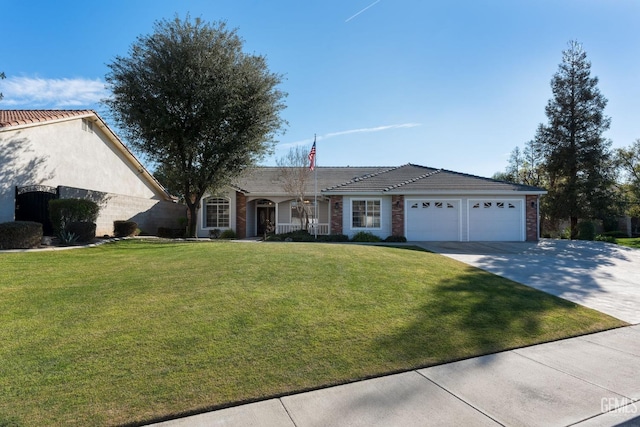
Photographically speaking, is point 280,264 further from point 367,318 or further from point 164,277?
point 367,318

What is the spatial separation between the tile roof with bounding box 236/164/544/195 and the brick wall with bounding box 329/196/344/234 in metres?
0.54

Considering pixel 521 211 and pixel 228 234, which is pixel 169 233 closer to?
pixel 228 234

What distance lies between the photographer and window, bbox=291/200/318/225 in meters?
22.5

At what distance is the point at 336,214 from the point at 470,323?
14.8 metres

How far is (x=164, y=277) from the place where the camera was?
693cm

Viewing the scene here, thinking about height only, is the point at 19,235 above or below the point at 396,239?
above

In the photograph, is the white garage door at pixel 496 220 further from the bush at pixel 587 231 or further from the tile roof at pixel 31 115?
the tile roof at pixel 31 115

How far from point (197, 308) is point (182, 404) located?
223 cm

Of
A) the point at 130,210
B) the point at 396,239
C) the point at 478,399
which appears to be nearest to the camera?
the point at 478,399

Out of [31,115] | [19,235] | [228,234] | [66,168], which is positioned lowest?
Result: [228,234]

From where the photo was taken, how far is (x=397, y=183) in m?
20.4

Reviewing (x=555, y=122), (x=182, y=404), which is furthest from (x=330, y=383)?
(x=555, y=122)

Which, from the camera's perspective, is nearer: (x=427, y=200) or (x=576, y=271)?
(x=576, y=271)

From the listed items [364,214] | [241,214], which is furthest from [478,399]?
[241,214]
